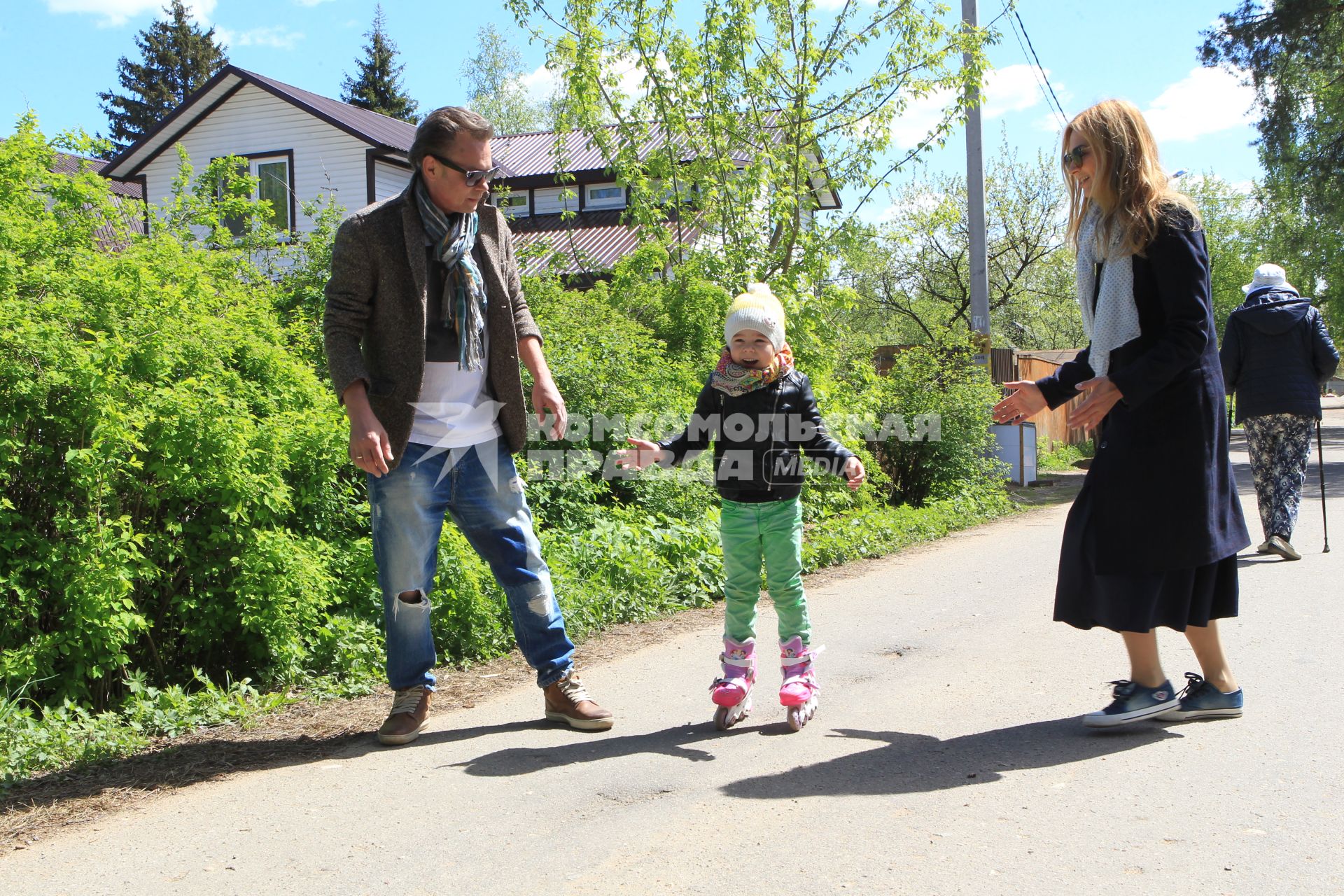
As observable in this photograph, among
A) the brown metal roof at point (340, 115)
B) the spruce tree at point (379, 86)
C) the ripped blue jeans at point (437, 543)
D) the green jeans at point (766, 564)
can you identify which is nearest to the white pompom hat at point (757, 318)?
the green jeans at point (766, 564)

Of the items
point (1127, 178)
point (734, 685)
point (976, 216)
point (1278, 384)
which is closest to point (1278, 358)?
point (1278, 384)

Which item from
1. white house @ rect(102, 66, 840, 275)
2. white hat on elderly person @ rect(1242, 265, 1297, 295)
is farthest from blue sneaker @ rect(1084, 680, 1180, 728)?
white house @ rect(102, 66, 840, 275)

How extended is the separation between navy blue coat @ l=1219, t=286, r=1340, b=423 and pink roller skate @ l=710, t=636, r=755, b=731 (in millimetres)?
5623

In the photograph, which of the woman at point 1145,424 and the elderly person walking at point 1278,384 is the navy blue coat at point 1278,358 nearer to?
the elderly person walking at point 1278,384

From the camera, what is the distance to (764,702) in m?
4.55


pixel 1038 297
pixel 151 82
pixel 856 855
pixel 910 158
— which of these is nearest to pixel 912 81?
pixel 910 158

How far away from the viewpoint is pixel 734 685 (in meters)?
4.21

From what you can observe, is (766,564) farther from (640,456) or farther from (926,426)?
(926,426)

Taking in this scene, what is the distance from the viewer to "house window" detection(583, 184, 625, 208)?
98.3 feet

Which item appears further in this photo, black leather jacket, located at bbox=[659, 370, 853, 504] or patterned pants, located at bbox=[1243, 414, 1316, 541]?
patterned pants, located at bbox=[1243, 414, 1316, 541]

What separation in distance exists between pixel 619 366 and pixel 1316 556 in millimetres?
5292

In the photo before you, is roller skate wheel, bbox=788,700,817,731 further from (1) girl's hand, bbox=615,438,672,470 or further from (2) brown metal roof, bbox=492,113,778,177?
(2) brown metal roof, bbox=492,113,778,177

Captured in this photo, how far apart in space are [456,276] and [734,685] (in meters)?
1.87

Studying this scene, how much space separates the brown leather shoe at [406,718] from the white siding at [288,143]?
23.8m
